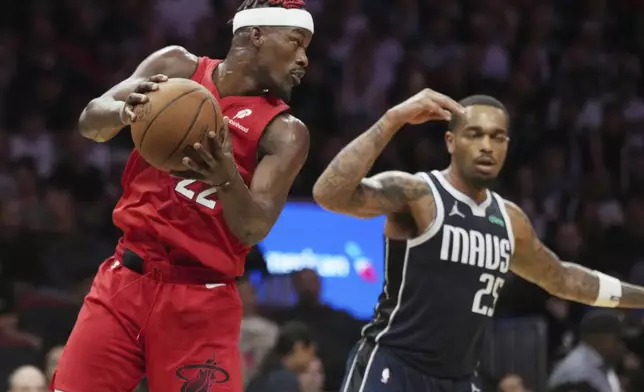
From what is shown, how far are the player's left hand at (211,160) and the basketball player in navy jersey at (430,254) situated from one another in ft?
5.39

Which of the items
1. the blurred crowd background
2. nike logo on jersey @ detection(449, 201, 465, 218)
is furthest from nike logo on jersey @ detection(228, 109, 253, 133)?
the blurred crowd background

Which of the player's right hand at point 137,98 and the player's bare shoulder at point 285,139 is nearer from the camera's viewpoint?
the player's right hand at point 137,98

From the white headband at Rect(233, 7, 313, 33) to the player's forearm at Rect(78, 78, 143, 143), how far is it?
0.50m

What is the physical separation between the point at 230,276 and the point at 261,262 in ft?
18.9

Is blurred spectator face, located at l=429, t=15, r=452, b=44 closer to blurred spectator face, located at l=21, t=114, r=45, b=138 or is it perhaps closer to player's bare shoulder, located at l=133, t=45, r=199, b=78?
blurred spectator face, located at l=21, t=114, r=45, b=138

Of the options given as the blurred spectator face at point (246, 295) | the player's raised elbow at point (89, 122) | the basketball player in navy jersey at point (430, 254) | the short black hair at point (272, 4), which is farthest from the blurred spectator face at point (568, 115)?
the player's raised elbow at point (89, 122)

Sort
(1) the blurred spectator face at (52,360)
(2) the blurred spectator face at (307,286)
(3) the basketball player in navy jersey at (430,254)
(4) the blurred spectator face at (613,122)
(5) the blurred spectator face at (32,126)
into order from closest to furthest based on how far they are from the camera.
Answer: (3) the basketball player in navy jersey at (430,254), (1) the blurred spectator face at (52,360), (2) the blurred spectator face at (307,286), (5) the blurred spectator face at (32,126), (4) the blurred spectator face at (613,122)

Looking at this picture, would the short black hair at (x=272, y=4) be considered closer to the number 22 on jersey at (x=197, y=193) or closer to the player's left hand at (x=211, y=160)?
the number 22 on jersey at (x=197, y=193)

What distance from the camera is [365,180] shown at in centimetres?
568

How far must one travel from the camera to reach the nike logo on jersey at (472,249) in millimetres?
5727

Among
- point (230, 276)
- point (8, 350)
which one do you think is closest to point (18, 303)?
point (8, 350)

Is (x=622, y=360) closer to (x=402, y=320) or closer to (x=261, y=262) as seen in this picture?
(x=261, y=262)

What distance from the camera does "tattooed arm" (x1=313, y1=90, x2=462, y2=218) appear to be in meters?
5.44

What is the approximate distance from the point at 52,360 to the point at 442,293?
3098 millimetres
